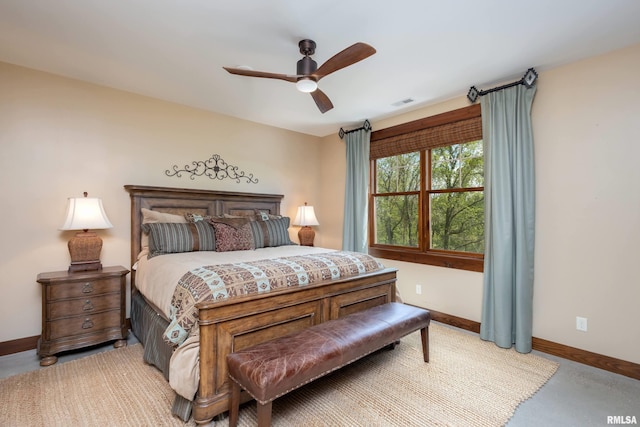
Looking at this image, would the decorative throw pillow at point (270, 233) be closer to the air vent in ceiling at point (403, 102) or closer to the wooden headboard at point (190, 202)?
the wooden headboard at point (190, 202)

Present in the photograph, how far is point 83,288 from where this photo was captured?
2594 mm

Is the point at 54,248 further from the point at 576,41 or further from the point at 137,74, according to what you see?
the point at 576,41

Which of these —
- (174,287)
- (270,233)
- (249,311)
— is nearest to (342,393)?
(249,311)

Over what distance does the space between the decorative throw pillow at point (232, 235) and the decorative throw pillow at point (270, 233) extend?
0.37 feet

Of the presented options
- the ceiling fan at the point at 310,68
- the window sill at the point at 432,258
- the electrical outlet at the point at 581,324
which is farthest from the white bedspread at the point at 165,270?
the electrical outlet at the point at 581,324

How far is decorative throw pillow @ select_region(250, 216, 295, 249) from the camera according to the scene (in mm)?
3547

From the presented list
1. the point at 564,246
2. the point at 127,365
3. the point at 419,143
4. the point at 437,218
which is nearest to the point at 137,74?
the point at 127,365

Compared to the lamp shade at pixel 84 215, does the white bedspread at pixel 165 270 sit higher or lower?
lower

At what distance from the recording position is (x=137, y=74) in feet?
9.28

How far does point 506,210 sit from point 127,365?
3.65 metres

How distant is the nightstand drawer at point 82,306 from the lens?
97.3 inches

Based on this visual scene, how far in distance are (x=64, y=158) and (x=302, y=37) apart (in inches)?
102

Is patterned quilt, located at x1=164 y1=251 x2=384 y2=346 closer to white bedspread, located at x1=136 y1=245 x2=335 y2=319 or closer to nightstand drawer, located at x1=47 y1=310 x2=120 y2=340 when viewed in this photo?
white bedspread, located at x1=136 y1=245 x2=335 y2=319

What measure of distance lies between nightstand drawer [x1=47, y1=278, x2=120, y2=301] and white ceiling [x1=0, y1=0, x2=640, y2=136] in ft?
6.40
